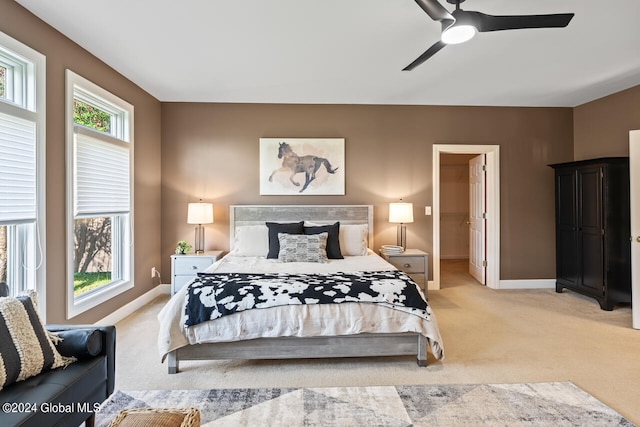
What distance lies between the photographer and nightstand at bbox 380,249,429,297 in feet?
13.3

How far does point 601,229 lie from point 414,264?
2.20 m

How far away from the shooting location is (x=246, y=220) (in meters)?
4.47

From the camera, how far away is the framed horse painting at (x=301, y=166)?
4523 millimetres

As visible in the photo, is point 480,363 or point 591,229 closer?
point 480,363

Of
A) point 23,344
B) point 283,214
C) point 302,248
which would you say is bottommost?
point 23,344

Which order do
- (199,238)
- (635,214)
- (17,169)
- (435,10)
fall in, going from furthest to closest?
(199,238)
(635,214)
(17,169)
(435,10)

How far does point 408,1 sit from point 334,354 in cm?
263

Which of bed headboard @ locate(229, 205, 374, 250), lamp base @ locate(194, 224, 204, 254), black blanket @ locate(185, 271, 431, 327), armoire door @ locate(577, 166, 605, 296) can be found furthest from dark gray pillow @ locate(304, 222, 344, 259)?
armoire door @ locate(577, 166, 605, 296)

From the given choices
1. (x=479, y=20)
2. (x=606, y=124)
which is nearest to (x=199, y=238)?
(x=479, y=20)

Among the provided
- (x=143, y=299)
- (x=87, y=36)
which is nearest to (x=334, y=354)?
(x=143, y=299)

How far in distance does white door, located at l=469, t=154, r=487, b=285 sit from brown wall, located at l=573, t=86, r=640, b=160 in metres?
1.30

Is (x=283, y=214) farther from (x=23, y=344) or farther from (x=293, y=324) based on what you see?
(x=23, y=344)

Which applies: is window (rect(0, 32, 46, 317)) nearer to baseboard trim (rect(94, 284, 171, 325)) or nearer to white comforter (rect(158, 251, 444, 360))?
baseboard trim (rect(94, 284, 171, 325))

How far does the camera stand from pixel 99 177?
322cm
